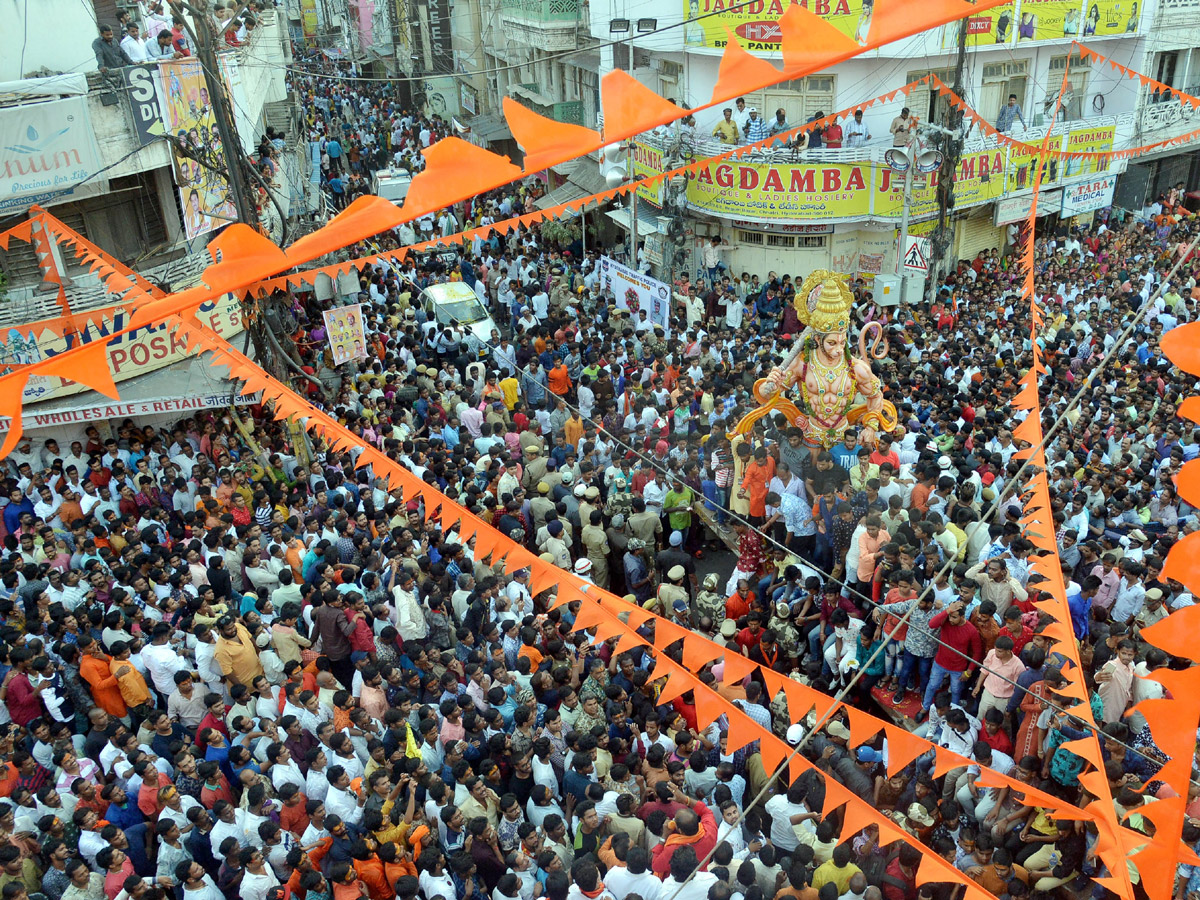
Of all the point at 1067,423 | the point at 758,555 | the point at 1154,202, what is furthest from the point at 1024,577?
the point at 1154,202

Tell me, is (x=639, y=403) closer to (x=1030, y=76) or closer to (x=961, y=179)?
(x=961, y=179)

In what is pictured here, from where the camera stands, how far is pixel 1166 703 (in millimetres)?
4328

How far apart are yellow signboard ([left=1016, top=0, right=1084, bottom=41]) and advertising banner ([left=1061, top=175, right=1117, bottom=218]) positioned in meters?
2.91

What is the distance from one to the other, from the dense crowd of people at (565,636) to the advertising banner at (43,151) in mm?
2997

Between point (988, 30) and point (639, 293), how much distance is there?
8.21 metres

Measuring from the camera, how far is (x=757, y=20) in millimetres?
17031

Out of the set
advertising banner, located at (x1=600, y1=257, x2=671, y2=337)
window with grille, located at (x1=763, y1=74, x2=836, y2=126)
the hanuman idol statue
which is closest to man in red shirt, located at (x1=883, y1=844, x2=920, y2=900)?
the hanuman idol statue

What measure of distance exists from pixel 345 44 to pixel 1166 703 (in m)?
45.4

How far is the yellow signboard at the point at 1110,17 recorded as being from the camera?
18906mm

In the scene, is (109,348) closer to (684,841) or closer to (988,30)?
(684,841)

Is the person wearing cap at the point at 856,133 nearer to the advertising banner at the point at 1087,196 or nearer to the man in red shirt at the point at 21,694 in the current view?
the advertising banner at the point at 1087,196

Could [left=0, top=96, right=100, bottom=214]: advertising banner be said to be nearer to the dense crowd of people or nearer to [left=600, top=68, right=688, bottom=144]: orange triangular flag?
the dense crowd of people

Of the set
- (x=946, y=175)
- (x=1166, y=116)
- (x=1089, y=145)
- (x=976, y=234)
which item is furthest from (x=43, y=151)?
(x=1166, y=116)

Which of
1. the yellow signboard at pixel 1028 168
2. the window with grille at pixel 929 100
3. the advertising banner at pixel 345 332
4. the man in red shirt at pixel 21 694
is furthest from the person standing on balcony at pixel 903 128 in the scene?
the man in red shirt at pixel 21 694
